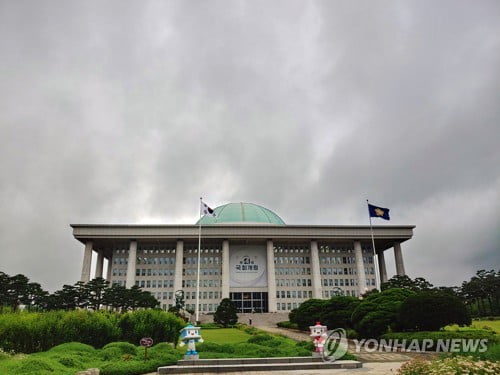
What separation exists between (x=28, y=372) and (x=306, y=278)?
215 ft

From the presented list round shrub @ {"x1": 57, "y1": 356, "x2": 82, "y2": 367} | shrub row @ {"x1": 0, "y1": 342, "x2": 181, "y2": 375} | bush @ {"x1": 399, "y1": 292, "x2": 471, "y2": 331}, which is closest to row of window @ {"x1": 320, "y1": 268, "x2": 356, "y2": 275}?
bush @ {"x1": 399, "y1": 292, "x2": 471, "y2": 331}

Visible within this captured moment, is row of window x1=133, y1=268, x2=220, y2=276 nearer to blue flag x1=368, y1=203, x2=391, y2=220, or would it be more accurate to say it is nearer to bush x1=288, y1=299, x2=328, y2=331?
bush x1=288, y1=299, x2=328, y2=331

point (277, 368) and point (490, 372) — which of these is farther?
point (277, 368)

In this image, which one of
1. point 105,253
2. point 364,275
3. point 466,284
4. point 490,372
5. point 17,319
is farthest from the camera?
point 105,253

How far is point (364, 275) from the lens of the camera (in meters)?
70.6

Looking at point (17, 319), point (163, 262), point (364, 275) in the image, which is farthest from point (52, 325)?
point (364, 275)

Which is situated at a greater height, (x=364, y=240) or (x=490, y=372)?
(x=364, y=240)

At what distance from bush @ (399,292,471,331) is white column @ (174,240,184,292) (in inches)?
2030

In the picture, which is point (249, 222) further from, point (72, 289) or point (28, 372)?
point (28, 372)

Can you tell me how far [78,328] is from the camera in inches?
740

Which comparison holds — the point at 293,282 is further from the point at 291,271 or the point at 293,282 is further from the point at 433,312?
the point at 433,312

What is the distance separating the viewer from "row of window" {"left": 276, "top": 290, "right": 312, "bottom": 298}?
6969cm

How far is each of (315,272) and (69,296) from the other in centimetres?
4180

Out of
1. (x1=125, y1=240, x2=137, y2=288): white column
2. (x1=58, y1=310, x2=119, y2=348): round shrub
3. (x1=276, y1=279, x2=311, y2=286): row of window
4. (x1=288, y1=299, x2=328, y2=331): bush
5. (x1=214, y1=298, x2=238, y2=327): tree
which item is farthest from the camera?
(x1=276, y1=279, x2=311, y2=286): row of window
